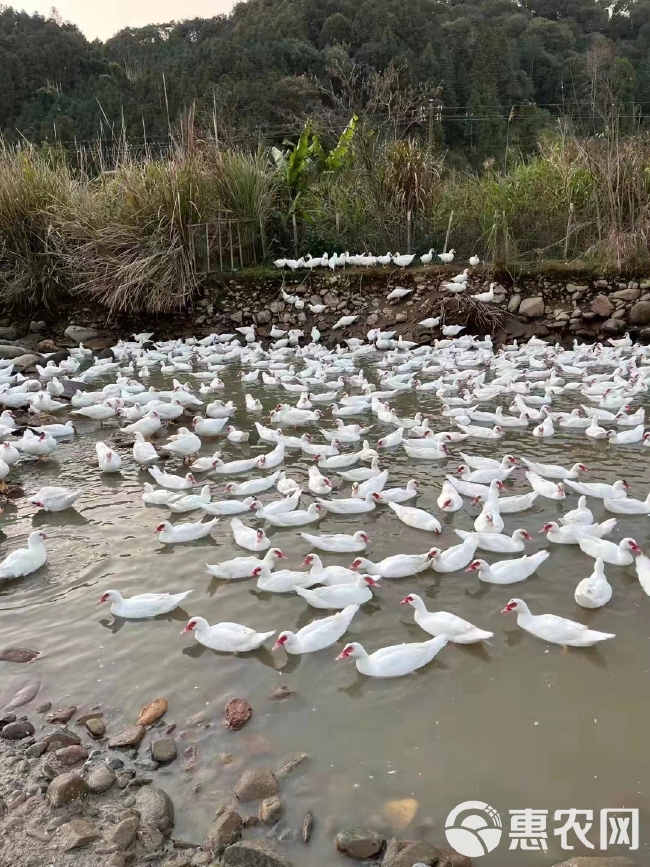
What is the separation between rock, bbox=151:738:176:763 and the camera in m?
3.65

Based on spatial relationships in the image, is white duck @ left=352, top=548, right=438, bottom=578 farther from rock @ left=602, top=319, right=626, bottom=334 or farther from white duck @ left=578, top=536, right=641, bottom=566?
rock @ left=602, top=319, right=626, bottom=334

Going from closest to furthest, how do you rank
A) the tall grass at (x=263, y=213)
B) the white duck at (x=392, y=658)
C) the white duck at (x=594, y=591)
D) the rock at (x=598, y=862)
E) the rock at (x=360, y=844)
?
1. the rock at (x=598, y=862)
2. the rock at (x=360, y=844)
3. the white duck at (x=392, y=658)
4. the white duck at (x=594, y=591)
5. the tall grass at (x=263, y=213)

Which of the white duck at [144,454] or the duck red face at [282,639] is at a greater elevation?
the white duck at [144,454]

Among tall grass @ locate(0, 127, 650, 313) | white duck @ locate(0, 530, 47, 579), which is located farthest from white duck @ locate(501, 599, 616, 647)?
tall grass @ locate(0, 127, 650, 313)

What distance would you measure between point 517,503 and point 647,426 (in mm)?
3331

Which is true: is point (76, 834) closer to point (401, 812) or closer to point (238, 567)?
point (401, 812)

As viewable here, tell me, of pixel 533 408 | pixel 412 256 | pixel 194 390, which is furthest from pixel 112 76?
pixel 533 408

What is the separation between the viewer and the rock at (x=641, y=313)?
12633 millimetres

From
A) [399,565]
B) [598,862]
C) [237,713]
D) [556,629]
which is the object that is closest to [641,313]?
[399,565]

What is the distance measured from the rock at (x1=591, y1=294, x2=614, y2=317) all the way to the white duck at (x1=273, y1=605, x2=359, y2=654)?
10.2 meters

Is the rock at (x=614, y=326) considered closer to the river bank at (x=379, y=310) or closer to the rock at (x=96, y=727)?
the river bank at (x=379, y=310)

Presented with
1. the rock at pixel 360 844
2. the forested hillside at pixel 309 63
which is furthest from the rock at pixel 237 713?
the forested hillside at pixel 309 63

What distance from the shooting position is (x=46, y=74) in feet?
136

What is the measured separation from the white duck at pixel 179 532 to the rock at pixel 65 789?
8.61 ft
